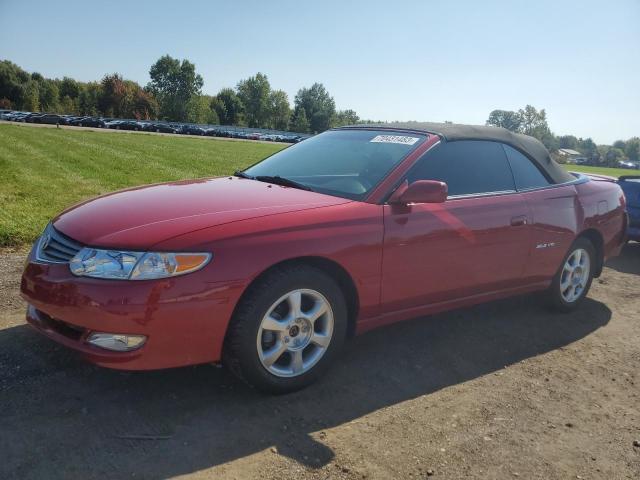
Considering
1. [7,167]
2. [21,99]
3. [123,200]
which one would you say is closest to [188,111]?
[21,99]

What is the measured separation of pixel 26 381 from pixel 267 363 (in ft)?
4.37

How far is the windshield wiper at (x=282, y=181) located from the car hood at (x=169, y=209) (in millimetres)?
84

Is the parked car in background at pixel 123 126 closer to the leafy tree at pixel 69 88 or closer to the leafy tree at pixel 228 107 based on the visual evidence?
the leafy tree at pixel 69 88

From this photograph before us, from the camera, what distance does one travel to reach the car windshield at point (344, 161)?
11.6ft

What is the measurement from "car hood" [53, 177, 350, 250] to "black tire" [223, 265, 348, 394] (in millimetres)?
372

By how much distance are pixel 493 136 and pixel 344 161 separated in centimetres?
126

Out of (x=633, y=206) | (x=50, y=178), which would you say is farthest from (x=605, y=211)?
(x=50, y=178)

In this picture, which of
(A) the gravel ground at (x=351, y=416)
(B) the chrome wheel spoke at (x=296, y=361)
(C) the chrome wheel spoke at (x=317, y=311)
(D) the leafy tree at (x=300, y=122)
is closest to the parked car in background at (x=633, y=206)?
(A) the gravel ground at (x=351, y=416)

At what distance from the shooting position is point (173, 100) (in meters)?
96.8

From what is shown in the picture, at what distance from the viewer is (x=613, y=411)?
3.17 metres

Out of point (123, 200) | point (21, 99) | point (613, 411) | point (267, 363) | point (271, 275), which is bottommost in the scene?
point (613, 411)

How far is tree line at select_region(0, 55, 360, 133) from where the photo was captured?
258 ft

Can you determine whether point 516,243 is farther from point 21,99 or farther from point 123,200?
point 21,99

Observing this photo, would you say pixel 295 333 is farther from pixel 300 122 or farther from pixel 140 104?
pixel 300 122
